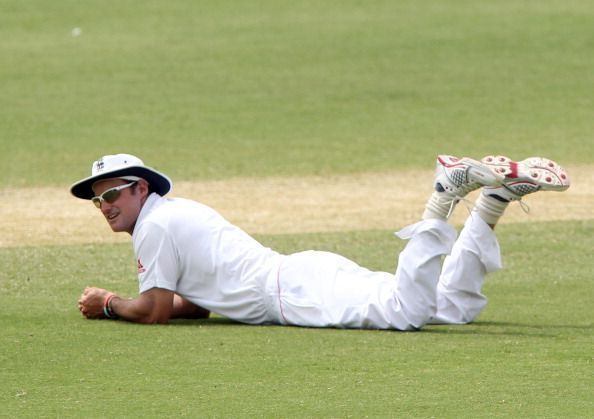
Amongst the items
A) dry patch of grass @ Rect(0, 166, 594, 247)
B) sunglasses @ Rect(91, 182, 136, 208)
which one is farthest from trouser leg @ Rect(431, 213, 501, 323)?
dry patch of grass @ Rect(0, 166, 594, 247)

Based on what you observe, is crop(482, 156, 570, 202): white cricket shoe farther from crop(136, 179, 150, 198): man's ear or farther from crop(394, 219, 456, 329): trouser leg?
crop(136, 179, 150, 198): man's ear

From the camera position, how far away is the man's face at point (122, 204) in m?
7.37

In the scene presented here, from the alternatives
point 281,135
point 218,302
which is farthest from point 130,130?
point 218,302

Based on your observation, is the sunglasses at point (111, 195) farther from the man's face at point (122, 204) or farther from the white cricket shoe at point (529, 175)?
the white cricket shoe at point (529, 175)

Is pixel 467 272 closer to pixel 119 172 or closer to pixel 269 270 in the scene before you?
pixel 269 270

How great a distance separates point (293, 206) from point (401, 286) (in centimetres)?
618

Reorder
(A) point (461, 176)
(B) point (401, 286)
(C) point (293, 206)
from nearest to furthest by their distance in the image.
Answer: (A) point (461, 176)
(B) point (401, 286)
(C) point (293, 206)

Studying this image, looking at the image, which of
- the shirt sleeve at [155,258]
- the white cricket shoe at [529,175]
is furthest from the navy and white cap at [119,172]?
the white cricket shoe at [529,175]

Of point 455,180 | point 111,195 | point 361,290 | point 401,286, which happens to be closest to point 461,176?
point 455,180

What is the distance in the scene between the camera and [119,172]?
288 inches

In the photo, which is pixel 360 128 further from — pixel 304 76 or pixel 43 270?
pixel 43 270

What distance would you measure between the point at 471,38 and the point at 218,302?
1513cm

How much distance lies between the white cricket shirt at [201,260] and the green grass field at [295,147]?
0.15m

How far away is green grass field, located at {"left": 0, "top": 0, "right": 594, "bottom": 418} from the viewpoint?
593 centimetres
